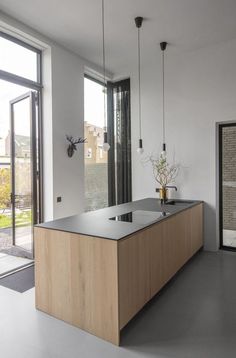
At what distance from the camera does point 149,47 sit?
4250 millimetres

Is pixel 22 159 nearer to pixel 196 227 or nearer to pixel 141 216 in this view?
pixel 141 216

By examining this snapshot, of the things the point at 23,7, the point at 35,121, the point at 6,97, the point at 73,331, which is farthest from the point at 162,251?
the point at 23,7

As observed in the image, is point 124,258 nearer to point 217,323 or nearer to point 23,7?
point 217,323

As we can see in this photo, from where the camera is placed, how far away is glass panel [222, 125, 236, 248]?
4.27m

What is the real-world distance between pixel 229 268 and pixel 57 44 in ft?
13.6

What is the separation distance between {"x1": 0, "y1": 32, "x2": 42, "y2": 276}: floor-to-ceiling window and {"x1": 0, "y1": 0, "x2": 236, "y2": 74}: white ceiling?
0.63m

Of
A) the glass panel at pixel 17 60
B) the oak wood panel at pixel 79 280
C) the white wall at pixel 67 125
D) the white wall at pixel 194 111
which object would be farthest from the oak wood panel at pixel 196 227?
the glass panel at pixel 17 60

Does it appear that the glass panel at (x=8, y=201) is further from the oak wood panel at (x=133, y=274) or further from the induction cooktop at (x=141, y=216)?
the oak wood panel at (x=133, y=274)

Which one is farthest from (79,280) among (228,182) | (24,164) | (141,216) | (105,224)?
(228,182)

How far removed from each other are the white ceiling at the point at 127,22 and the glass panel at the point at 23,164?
1.16 meters

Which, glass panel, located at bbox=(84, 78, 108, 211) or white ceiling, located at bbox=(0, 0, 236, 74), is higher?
white ceiling, located at bbox=(0, 0, 236, 74)

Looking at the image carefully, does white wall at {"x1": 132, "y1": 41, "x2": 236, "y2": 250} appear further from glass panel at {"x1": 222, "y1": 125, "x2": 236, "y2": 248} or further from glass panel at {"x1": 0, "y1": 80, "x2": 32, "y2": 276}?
glass panel at {"x1": 0, "y1": 80, "x2": 32, "y2": 276}

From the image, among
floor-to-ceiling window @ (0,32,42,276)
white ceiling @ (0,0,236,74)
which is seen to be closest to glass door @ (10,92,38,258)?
floor-to-ceiling window @ (0,32,42,276)

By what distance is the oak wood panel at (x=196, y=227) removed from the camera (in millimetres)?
3865
